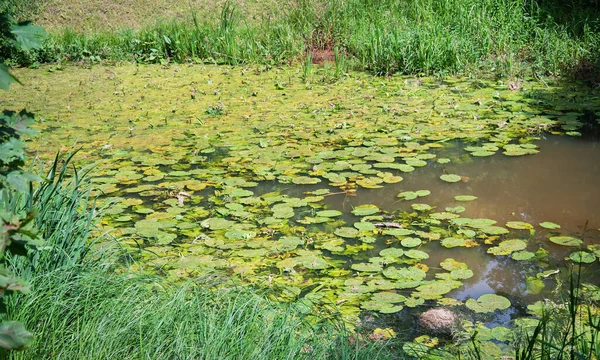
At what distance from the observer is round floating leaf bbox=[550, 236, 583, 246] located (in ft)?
12.5

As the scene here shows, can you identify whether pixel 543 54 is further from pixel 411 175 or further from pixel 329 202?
pixel 329 202

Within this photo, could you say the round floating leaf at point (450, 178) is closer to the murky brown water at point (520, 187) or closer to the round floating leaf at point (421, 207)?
the murky brown water at point (520, 187)

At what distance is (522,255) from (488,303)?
541 millimetres

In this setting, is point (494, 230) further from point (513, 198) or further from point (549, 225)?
point (513, 198)

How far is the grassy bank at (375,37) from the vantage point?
25.3 ft

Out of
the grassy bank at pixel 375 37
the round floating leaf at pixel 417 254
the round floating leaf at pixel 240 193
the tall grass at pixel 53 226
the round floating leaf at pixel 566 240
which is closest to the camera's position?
the tall grass at pixel 53 226

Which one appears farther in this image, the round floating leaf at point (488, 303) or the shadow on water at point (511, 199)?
the shadow on water at point (511, 199)

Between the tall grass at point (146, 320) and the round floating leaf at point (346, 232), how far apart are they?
1098 millimetres

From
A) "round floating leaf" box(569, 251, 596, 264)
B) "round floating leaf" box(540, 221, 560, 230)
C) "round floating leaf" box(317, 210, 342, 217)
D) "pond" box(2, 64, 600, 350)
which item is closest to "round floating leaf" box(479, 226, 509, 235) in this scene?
"pond" box(2, 64, 600, 350)

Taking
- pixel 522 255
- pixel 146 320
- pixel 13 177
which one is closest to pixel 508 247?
pixel 522 255

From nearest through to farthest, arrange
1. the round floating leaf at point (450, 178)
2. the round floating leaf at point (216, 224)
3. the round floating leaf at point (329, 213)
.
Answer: the round floating leaf at point (216, 224)
the round floating leaf at point (329, 213)
the round floating leaf at point (450, 178)

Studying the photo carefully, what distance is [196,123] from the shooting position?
6.45 meters

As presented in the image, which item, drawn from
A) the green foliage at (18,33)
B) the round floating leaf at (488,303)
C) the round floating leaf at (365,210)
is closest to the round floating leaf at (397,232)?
the round floating leaf at (365,210)

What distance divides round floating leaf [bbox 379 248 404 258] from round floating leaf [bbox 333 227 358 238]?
0.27m
